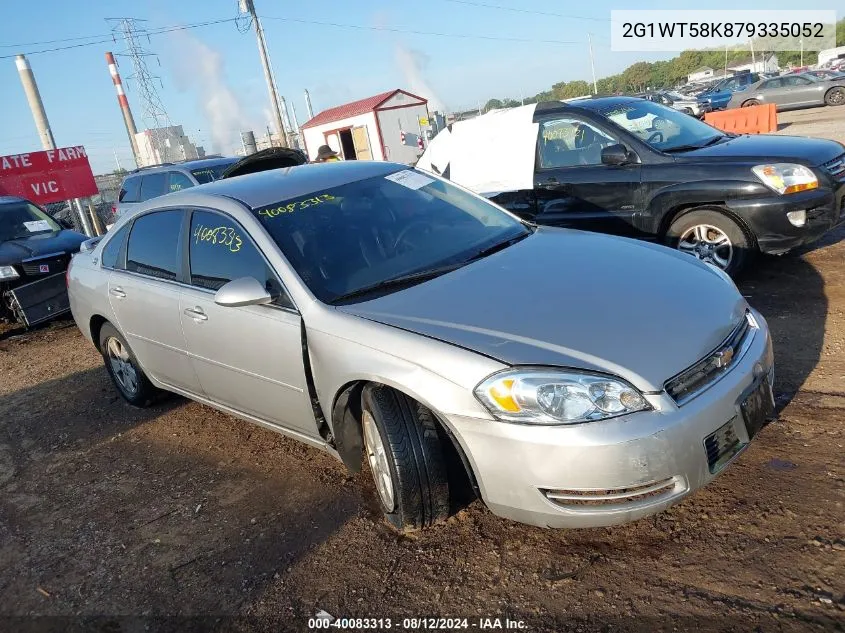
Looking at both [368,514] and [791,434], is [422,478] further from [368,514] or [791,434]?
[791,434]

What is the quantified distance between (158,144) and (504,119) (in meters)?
43.0

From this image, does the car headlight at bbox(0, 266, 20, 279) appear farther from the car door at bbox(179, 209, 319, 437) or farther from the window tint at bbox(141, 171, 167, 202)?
the car door at bbox(179, 209, 319, 437)

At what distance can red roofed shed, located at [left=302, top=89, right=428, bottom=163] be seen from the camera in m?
29.8

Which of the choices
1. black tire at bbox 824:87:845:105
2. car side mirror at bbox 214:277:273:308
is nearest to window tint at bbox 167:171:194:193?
car side mirror at bbox 214:277:273:308

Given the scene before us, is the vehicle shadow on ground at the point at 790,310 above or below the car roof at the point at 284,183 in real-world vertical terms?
below

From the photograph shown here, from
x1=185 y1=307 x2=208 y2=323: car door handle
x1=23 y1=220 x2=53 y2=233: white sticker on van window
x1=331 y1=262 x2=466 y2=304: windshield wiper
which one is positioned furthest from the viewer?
x1=23 y1=220 x2=53 y2=233: white sticker on van window

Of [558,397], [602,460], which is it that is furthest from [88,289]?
[602,460]

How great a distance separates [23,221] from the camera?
9195 mm

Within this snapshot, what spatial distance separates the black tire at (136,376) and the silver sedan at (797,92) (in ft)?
83.8

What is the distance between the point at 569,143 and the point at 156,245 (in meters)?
3.81

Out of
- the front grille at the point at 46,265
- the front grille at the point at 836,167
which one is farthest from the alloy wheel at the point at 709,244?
the front grille at the point at 46,265

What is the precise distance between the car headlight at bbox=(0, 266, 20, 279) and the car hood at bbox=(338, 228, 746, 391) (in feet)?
22.0

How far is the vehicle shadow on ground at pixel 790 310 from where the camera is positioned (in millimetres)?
3852

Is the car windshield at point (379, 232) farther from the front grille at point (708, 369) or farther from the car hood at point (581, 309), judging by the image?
the front grille at point (708, 369)
